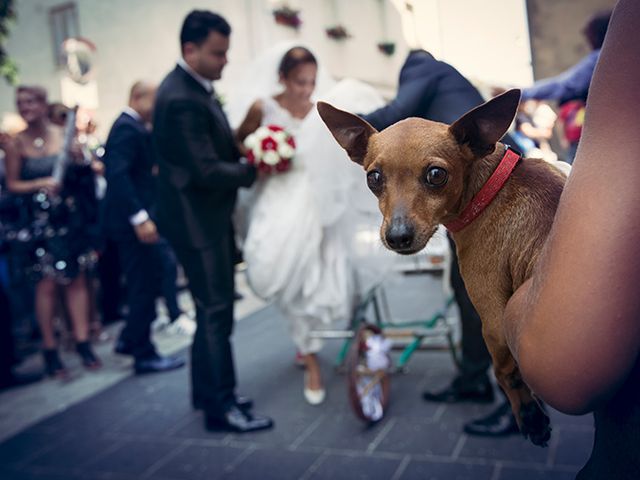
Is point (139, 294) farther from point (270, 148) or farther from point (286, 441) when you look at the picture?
point (270, 148)

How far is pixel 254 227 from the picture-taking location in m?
4.37

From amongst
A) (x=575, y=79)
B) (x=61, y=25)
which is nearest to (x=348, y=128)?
(x=575, y=79)

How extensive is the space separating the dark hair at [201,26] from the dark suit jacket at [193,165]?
194mm

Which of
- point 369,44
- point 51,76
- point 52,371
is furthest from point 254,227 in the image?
point 51,76

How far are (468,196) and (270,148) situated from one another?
3.33 m

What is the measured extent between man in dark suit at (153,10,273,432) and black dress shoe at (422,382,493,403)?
112 cm

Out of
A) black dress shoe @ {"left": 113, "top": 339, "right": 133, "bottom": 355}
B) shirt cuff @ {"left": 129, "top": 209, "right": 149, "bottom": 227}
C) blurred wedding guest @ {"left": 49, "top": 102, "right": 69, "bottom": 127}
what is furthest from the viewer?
blurred wedding guest @ {"left": 49, "top": 102, "right": 69, "bottom": 127}

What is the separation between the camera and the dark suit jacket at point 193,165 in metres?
3.70

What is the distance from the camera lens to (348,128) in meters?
0.69

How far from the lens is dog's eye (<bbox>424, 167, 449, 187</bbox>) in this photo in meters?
0.69

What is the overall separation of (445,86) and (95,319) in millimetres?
7042

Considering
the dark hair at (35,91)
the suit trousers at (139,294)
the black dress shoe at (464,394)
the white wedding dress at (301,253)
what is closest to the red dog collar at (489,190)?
the white wedding dress at (301,253)

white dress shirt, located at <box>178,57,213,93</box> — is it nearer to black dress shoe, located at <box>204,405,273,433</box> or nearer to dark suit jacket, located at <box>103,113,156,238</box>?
dark suit jacket, located at <box>103,113,156,238</box>

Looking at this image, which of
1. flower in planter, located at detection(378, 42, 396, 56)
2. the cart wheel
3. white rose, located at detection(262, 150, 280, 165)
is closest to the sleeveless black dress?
white rose, located at detection(262, 150, 280, 165)
